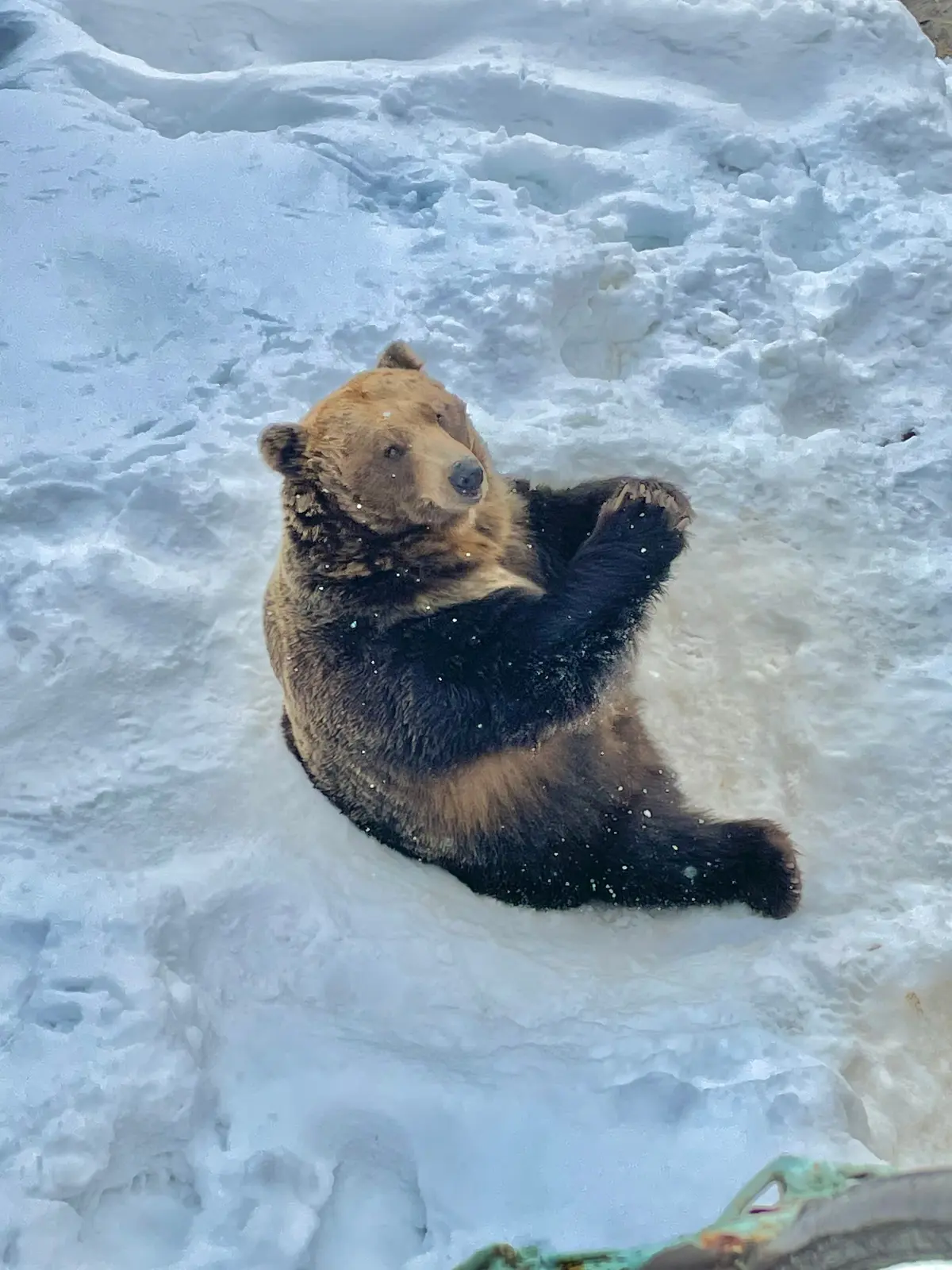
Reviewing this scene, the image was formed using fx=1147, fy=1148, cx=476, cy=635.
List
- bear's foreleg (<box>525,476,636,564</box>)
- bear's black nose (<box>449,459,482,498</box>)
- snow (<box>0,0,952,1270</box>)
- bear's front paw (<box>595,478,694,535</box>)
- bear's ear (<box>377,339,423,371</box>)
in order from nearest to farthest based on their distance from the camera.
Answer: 1. snow (<box>0,0,952,1270</box>)
2. bear's black nose (<box>449,459,482,498</box>)
3. bear's front paw (<box>595,478,694,535</box>)
4. bear's ear (<box>377,339,423,371</box>)
5. bear's foreleg (<box>525,476,636,564</box>)

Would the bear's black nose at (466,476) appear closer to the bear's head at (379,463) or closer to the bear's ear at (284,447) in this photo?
the bear's head at (379,463)

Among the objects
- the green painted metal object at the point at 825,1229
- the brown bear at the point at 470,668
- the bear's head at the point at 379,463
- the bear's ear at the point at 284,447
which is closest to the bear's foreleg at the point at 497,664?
the brown bear at the point at 470,668

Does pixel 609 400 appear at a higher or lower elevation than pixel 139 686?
higher

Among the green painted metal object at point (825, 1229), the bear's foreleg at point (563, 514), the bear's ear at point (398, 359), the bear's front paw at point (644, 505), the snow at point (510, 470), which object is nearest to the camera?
the green painted metal object at point (825, 1229)

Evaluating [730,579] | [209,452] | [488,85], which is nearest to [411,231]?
[488,85]

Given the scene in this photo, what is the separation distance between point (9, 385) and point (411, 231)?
1.85 metres

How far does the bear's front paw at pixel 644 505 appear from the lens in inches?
130

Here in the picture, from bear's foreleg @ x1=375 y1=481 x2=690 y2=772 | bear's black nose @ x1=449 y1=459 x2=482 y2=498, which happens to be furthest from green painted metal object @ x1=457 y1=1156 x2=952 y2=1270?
bear's black nose @ x1=449 y1=459 x2=482 y2=498

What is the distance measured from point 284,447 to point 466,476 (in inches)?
20.2

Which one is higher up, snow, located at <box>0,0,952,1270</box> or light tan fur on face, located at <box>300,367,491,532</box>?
light tan fur on face, located at <box>300,367,491,532</box>

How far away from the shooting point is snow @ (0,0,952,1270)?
2822 millimetres

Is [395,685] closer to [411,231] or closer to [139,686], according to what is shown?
[139,686]

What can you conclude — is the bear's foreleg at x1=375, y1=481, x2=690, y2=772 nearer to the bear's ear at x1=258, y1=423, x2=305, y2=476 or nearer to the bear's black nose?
the bear's black nose

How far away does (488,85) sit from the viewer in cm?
561
